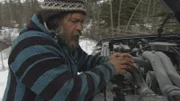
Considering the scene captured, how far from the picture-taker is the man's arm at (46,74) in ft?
4.07

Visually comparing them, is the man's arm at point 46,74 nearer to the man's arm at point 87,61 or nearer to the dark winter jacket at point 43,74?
the dark winter jacket at point 43,74

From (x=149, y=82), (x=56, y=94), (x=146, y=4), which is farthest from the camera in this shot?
(x=146, y=4)

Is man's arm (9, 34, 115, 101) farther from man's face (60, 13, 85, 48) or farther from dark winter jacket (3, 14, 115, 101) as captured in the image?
man's face (60, 13, 85, 48)

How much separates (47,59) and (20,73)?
6.2 inches

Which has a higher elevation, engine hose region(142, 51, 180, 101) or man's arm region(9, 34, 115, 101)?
man's arm region(9, 34, 115, 101)

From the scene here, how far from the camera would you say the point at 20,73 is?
128cm

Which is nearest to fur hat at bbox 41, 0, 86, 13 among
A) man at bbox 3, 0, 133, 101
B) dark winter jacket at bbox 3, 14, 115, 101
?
man at bbox 3, 0, 133, 101

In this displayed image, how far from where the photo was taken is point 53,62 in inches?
50.6

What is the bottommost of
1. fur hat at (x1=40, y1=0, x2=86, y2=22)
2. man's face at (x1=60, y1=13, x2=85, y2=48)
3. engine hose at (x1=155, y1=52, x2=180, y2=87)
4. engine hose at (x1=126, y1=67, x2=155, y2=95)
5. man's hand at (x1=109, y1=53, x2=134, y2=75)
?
engine hose at (x1=126, y1=67, x2=155, y2=95)

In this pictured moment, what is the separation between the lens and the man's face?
145cm

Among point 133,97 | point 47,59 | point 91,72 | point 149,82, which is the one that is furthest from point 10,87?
point 149,82

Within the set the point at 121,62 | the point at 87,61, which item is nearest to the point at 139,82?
the point at 121,62

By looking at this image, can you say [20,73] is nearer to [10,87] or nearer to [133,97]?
[10,87]

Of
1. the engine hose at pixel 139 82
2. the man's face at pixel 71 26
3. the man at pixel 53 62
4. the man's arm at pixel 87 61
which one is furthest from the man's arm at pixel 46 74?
the man's arm at pixel 87 61
